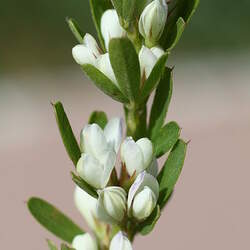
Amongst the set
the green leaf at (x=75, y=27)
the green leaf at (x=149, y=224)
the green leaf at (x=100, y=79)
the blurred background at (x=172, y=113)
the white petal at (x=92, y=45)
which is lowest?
the green leaf at (x=149, y=224)

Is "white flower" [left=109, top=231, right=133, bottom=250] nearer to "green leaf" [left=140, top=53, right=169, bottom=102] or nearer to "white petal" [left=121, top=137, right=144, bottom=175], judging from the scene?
"white petal" [left=121, top=137, right=144, bottom=175]

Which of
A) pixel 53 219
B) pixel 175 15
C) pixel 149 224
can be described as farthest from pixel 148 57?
pixel 53 219

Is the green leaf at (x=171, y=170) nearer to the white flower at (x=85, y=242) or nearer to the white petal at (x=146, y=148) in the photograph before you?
the white petal at (x=146, y=148)

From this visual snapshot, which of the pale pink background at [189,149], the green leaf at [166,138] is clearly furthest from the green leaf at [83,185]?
the pale pink background at [189,149]

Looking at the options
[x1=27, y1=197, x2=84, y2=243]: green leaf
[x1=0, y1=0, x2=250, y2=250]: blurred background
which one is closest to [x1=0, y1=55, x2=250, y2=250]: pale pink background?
[x1=0, y1=0, x2=250, y2=250]: blurred background

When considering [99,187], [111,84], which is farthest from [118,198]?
[111,84]

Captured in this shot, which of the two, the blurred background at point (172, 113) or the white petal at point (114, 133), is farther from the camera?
the blurred background at point (172, 113)
